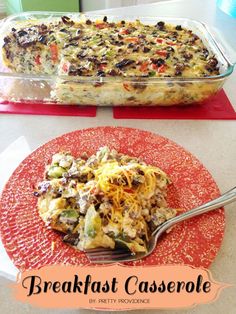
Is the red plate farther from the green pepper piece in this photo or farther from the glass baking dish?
the glass baking dish

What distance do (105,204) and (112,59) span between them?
62cm

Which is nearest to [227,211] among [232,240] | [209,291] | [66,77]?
[232,240]

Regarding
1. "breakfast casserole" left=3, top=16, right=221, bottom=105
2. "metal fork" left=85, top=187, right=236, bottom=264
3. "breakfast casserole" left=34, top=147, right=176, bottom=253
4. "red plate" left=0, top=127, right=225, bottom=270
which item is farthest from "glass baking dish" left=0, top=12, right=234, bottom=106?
"metal fork" left=85, top=187, right=236, bottom=264

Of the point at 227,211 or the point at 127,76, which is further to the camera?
the point at 127,76

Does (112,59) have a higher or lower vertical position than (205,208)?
higher

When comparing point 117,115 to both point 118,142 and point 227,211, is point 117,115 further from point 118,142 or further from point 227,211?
point 227,211

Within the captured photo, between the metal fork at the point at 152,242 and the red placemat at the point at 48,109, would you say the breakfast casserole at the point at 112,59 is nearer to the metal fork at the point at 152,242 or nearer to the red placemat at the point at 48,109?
the red placemat at the point at 48,109

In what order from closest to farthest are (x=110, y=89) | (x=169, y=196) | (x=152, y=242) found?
(x=152, y=242), (x=169, y=196), (x=110, y=89)

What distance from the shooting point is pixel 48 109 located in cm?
115

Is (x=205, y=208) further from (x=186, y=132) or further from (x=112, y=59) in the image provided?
(x=112, y=59)

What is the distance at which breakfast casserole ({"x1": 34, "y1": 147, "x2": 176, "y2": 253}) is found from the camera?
657 mm

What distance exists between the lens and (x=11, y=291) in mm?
638

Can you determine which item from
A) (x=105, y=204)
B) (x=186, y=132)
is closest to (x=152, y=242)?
(x=105, y=204)

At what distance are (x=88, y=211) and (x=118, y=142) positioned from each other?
11.3 inches
